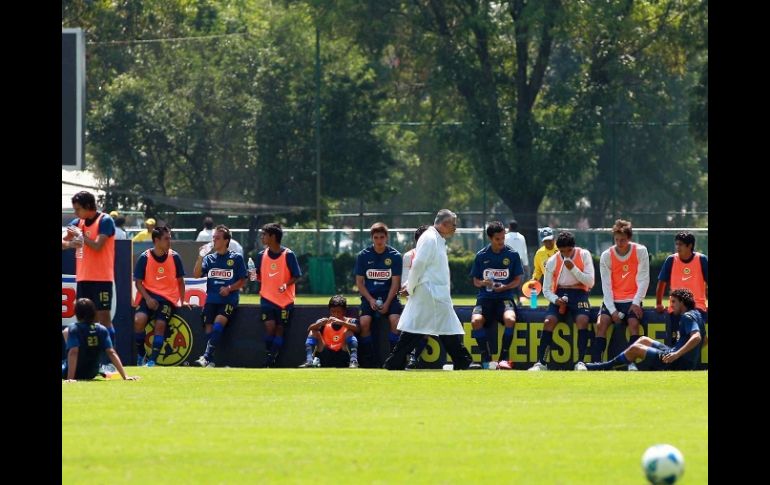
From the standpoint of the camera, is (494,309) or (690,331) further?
(494,309)

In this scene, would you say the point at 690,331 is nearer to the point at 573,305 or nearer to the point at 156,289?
the point at 573,305

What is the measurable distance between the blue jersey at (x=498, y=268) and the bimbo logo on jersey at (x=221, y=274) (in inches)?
138

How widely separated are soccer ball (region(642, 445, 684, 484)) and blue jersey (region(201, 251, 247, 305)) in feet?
41.9

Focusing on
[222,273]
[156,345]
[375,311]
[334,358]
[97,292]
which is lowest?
[334,358]

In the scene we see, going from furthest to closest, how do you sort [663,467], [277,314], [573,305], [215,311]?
[215,311] < [277,314] < [573,305] < [663,467]

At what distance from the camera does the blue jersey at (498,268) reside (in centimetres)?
2117

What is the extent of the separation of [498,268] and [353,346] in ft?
7.16

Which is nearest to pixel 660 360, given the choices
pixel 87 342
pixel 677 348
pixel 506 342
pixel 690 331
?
pixel 677 348

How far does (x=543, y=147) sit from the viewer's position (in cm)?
5156

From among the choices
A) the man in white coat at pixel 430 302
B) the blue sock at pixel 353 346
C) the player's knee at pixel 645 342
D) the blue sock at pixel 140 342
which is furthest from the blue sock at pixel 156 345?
the player's knee at pixel 645 342

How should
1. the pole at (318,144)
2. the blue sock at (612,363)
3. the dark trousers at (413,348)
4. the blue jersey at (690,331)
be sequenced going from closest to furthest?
the blue jersey at (690,331) → the dark trousers at (413,348) → the blue sock at (612,363) → the pole at (318,144)

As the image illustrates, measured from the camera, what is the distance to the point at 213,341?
2186 cm

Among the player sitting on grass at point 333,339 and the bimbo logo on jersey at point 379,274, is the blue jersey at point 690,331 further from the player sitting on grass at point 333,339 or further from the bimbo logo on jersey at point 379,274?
the player sitting on grass at point 333,339
